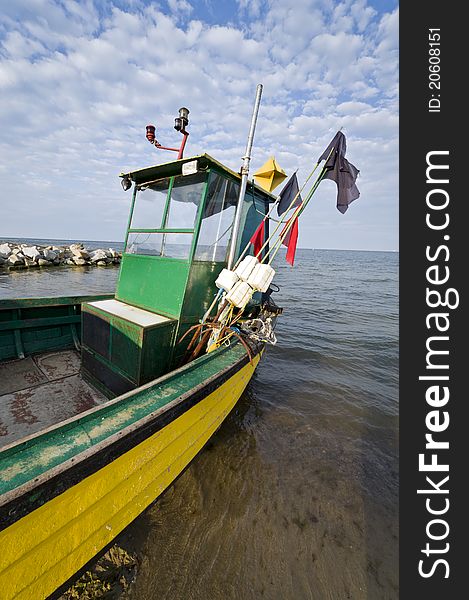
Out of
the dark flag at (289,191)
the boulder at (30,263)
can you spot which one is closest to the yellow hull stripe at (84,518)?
the dark flag at (289,191)

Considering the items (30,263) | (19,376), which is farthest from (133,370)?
(30,263)

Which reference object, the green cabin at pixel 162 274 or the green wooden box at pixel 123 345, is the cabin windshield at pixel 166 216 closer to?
the green cabin at pixel 162 274

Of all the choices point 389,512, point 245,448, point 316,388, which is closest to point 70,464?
A: point 245,448

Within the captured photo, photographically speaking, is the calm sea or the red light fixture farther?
the red light fixture

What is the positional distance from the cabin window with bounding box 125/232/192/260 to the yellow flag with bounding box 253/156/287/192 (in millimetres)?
1697

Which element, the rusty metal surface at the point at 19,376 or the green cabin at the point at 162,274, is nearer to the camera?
the green cabin at the point at 162,274

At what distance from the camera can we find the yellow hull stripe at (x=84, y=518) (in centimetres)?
147

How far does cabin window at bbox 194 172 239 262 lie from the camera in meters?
3.84

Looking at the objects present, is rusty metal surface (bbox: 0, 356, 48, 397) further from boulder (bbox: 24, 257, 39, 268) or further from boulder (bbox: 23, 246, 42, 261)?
boulder (bbox: 23, 246, 42, 261)

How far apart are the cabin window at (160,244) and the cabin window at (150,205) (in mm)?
181

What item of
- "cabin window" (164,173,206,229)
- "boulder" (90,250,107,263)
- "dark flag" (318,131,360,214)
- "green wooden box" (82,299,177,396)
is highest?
"boulder" (90,250,107,263)

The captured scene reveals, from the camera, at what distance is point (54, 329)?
5172 mm

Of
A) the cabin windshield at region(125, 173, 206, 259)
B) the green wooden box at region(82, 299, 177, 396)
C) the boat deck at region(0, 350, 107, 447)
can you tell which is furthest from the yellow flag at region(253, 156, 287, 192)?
the boat deck at region(0, 350, 107, 447)

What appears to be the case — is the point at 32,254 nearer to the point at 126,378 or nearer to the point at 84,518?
the point at 126,378
